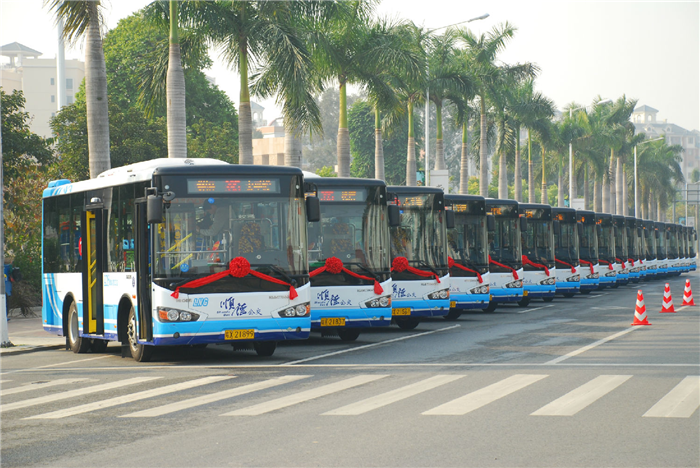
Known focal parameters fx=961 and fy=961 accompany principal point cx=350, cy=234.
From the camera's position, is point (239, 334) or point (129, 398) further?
point (239, 334)

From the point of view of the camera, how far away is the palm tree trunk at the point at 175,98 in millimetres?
24922

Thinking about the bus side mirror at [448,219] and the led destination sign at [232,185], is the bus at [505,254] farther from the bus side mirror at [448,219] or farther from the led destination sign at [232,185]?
the led destination sign at [232,185]

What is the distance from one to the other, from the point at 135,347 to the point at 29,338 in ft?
20.8

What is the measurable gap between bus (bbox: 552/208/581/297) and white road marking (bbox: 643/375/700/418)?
2188 centimetres

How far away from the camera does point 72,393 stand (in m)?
12.1

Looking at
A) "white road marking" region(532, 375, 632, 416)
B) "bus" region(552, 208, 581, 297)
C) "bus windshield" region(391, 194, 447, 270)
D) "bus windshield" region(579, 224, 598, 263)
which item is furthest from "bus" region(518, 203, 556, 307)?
"white road marking" region(532, 375, 632, 416)

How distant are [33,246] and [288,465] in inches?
1015

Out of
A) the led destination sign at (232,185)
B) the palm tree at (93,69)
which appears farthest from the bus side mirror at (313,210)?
the palm tree at (93,69)

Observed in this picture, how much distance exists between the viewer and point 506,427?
900cm

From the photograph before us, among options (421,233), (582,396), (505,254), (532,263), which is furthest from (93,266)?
(532,263)

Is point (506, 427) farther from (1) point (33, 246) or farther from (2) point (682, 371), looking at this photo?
(1) point (33, 246)

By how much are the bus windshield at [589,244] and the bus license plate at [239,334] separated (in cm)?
2624

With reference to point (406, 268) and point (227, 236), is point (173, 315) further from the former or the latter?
point (406, 268)

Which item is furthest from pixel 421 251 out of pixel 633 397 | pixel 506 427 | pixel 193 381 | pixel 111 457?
pixel 111 457
